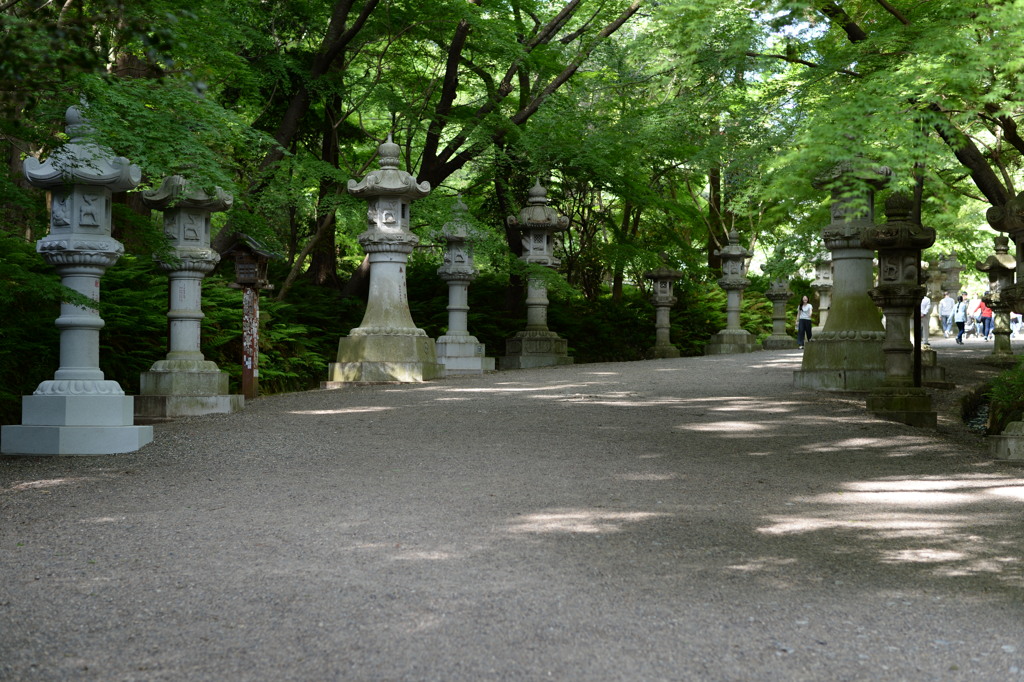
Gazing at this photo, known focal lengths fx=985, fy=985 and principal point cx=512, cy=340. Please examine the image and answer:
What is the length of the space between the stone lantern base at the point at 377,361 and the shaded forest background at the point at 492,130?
1200mm

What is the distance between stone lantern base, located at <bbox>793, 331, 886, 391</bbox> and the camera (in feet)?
40.5

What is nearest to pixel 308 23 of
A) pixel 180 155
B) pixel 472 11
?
pixel 472 11

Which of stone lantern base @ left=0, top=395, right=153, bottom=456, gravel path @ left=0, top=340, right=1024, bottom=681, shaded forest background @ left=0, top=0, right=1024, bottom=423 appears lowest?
gravel path @ left=0, top=340, right=1024, bottom=681

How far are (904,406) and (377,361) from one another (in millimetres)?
6980

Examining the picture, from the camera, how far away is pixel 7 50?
460 centimetres

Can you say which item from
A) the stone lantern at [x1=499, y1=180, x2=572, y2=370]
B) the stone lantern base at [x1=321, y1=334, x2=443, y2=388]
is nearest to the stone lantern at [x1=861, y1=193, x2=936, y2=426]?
the stone lantern base at [x1=321, y1=334, x2=443, y2=388]

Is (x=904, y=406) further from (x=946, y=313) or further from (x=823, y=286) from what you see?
(x=946, y=313)

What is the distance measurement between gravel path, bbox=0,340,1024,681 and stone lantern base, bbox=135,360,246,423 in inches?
34.4

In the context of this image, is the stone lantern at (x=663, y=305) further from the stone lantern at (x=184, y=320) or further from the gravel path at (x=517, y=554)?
the stone lantern at (x=184, y=320)

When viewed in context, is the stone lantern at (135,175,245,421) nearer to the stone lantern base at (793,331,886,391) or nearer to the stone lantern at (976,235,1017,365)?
the stone lantern base at (793,331,886,391)

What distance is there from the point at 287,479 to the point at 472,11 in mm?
9556

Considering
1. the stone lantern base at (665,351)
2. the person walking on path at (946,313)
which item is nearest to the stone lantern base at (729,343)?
the stone lantern base at (665,351)

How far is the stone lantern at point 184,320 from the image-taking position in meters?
10.7

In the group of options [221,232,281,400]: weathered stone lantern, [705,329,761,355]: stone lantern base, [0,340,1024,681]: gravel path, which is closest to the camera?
[0,340,1024,681]: gravel path
